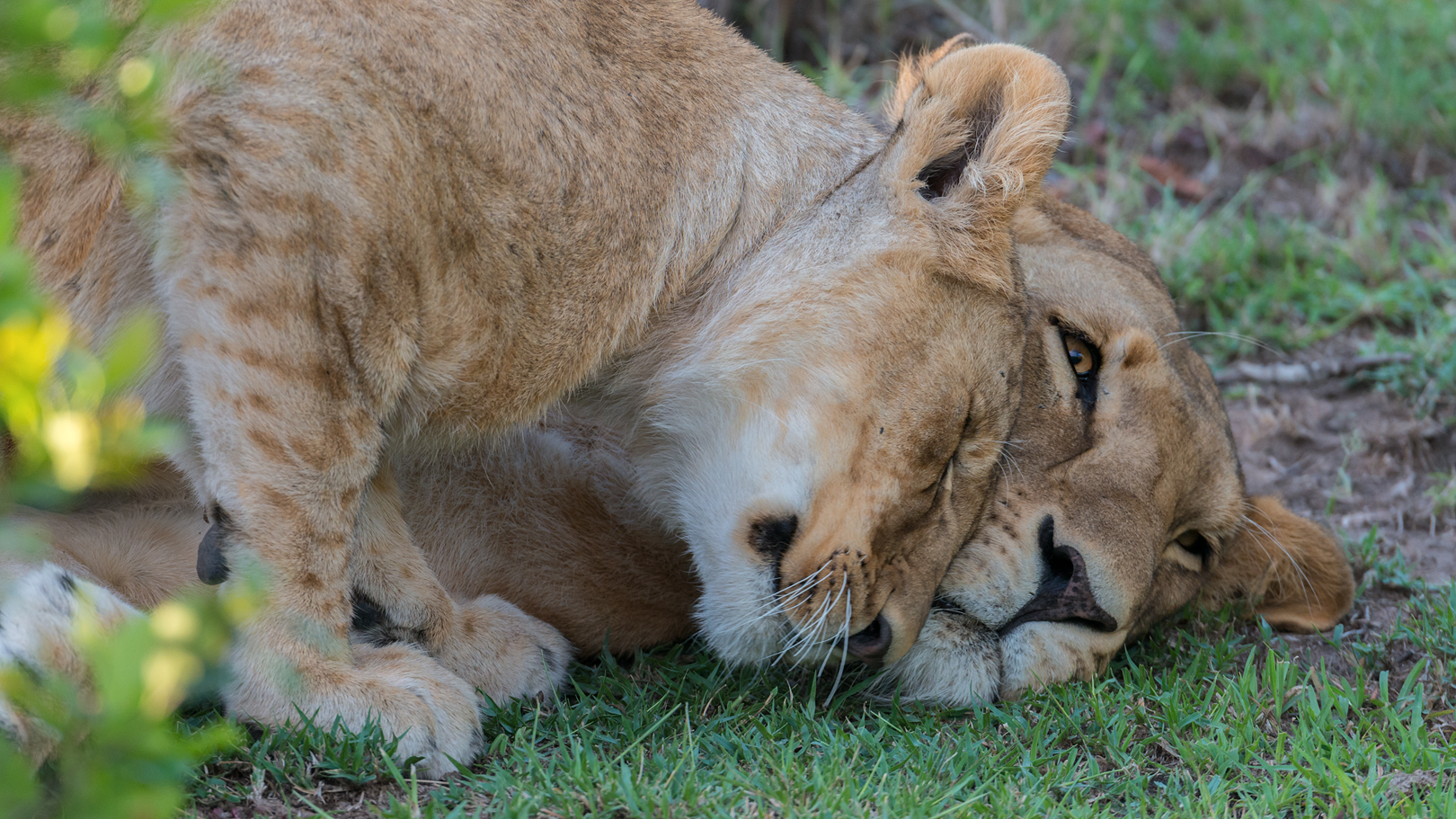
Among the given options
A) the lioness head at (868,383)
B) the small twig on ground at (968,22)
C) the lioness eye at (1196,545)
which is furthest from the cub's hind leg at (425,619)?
the small twig on ground at (968,22)

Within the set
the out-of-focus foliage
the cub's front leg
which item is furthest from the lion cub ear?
the out-of-focus foliage

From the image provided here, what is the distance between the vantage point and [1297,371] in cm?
520

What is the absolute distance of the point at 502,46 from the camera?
2895 millimetres

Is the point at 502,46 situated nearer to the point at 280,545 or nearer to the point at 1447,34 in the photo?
the point at 280,545

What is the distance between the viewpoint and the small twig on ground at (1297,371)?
517cm

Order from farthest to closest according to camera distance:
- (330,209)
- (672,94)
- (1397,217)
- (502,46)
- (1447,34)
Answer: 1. (1447,34)
2. (1397,217)
3. (672,94)
4. (502,46)
5. (330,209)

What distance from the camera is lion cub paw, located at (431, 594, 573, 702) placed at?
3.10 meters

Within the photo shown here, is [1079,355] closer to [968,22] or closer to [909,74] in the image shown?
[909,74]

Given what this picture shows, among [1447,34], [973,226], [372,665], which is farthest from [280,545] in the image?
[1447,34]

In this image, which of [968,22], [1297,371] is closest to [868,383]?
[1297,371]

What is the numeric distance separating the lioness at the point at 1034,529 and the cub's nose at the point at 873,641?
0.43 ft

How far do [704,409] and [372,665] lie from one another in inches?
38.2

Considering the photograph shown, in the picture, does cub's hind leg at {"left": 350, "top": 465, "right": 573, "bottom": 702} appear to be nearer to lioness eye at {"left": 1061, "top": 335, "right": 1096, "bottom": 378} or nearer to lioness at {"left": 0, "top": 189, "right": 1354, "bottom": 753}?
lioness at {"left": 0, "top": 189, "right": 1354, "bottom": 753}

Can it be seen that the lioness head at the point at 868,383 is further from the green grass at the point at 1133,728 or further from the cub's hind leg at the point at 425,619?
the cub's hind leg at the point at 425,619
